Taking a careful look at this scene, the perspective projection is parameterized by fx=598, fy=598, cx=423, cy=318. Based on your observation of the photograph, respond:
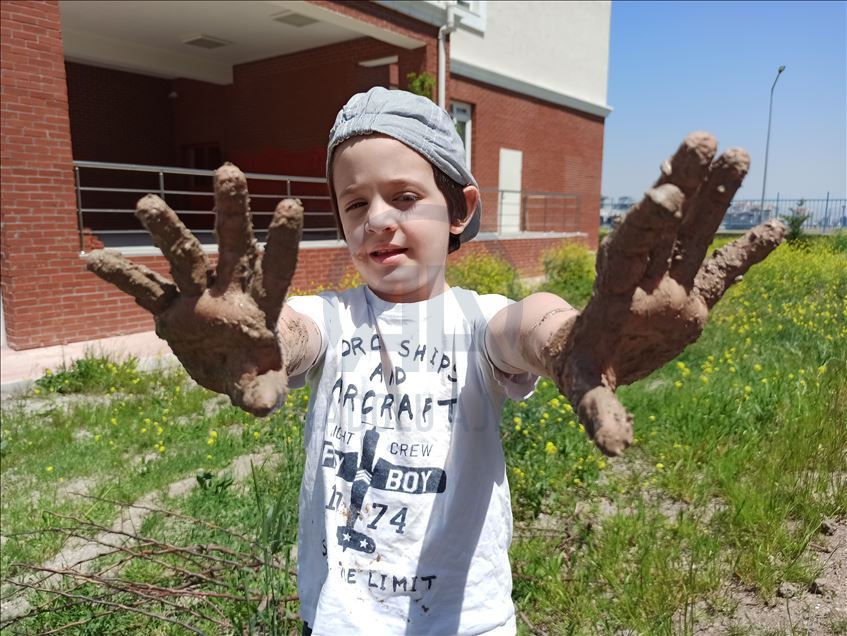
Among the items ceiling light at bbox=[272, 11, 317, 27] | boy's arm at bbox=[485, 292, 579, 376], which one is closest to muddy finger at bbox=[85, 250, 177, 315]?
boy's arm at bbox=[485, 292, 579, 376]

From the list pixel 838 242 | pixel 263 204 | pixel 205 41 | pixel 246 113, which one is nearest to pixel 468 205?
pixel 838 242

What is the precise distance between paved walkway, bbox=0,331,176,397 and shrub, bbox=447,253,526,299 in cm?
352

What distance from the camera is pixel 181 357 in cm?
109

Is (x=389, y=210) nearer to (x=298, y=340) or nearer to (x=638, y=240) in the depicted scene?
(x=298, y=340)

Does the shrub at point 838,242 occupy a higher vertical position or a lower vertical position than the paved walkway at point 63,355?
higher

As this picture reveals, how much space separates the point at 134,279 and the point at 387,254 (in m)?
0.52

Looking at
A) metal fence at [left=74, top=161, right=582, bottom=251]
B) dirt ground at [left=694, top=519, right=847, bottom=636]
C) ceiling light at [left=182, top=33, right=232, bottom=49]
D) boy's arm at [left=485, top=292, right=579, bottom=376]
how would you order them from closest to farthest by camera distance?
boy's arm at [left=485, top=292, right=579, bottom=376] → dirt ground at [left=694, top=519, right=847, bottom=636] → ceiling light at [left=182, top=33, right=232, bottom=49] → metal fence at [left=74, top=161, right=582, bottom=251]

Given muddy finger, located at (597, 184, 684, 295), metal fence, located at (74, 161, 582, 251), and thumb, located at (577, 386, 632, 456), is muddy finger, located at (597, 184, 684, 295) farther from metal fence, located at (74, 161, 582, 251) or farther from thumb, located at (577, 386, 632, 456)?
metal fence, located at (74, 161, 582, 251)

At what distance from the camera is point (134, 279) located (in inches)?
40.4

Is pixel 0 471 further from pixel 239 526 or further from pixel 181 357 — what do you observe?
pixel 181 357

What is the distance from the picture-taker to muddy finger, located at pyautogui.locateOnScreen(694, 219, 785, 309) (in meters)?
0.96

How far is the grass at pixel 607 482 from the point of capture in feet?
7.07

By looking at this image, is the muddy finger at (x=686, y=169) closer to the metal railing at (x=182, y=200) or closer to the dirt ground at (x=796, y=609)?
the dirt ground at (x=796, y=609)

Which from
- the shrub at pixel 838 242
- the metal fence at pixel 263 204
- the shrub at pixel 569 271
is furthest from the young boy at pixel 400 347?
the metal fence at pixel 263 204
